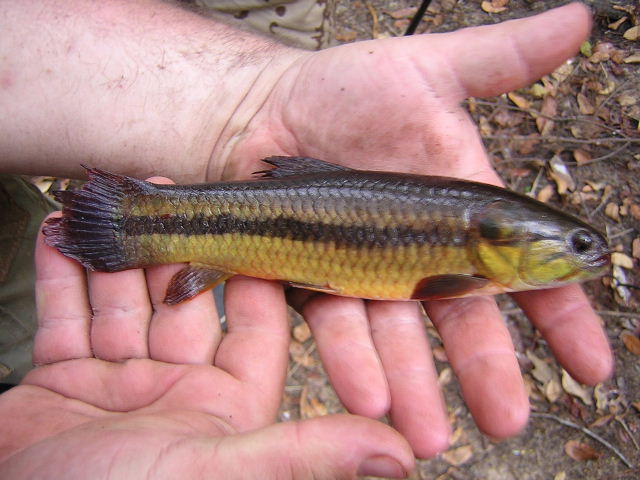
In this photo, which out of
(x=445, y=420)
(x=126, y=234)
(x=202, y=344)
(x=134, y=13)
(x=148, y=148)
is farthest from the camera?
(x=134, y=13)

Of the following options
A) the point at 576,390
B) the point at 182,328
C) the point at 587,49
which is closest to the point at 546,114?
the point at 587,49

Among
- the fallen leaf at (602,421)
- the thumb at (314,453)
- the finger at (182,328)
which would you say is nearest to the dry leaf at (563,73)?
the fallen leaf at (602,421)

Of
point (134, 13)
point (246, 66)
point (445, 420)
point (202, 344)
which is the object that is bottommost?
point (445, 420)

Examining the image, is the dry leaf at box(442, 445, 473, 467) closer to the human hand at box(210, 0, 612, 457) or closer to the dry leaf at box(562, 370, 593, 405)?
the dry leaf at box(562, 370, 593, 405)

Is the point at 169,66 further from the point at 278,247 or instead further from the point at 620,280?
the point at 620,280

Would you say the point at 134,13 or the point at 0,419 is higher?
the point at 134,13

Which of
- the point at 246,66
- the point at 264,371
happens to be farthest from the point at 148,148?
the point at 264,371

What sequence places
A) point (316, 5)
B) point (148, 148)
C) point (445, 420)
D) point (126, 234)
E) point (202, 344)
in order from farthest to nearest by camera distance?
1. point (316, 5)
2. point (148, 148)
3. point (126, 234)
4. point (202, 344)
5. point (445, 420)
